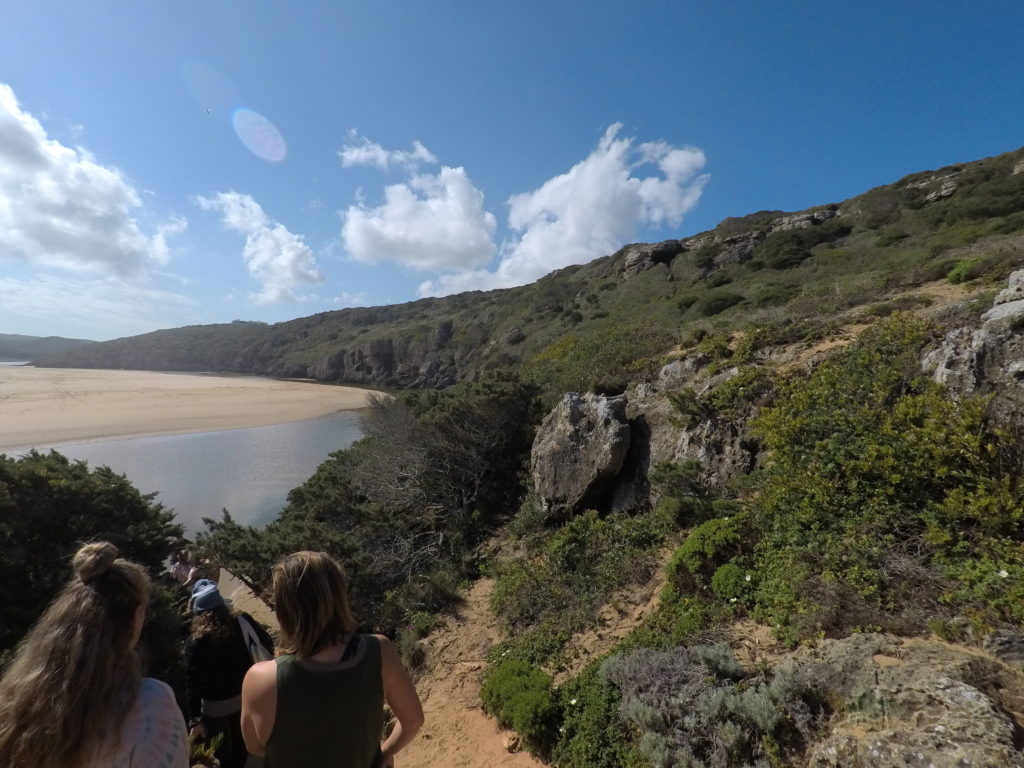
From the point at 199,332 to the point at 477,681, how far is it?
126m

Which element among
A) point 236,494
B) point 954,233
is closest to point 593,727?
point 236,494

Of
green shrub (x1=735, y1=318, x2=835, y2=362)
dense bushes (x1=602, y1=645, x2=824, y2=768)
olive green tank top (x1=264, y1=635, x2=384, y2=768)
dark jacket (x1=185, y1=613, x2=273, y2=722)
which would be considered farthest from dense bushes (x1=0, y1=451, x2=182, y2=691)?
green shrub (x1=735, y1=318, x2=835, y2=362)

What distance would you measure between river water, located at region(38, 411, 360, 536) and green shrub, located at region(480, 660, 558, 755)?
10644 mm

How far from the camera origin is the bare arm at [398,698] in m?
1.89

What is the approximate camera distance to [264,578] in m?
8.05

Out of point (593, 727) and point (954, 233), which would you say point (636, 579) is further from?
point (954, 233)

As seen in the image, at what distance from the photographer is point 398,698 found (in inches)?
76.8

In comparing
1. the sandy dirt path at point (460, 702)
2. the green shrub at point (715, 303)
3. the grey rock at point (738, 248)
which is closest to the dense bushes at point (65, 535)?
the sandy dirt path at point (460, 702)

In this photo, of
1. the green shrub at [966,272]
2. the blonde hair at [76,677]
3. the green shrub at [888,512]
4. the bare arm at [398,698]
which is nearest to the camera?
the blonde hair at [76,677]

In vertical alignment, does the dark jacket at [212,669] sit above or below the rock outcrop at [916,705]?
below

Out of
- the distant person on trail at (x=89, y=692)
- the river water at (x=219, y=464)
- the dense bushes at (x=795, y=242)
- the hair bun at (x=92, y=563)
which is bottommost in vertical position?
the river water at (x=219, y=464)

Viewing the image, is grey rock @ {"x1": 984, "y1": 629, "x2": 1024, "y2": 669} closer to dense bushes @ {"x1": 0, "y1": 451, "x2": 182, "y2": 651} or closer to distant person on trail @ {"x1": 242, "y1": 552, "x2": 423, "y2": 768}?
distant person on trail @ {"x1": 242, "y1": 552, "x2": 423, "y2": 768}

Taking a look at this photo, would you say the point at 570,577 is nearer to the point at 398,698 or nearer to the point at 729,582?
the point at 729,582

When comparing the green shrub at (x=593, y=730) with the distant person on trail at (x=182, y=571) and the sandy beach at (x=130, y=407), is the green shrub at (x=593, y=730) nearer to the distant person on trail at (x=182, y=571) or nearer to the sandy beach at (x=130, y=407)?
the distant person on trail at (x=182, y=571)
